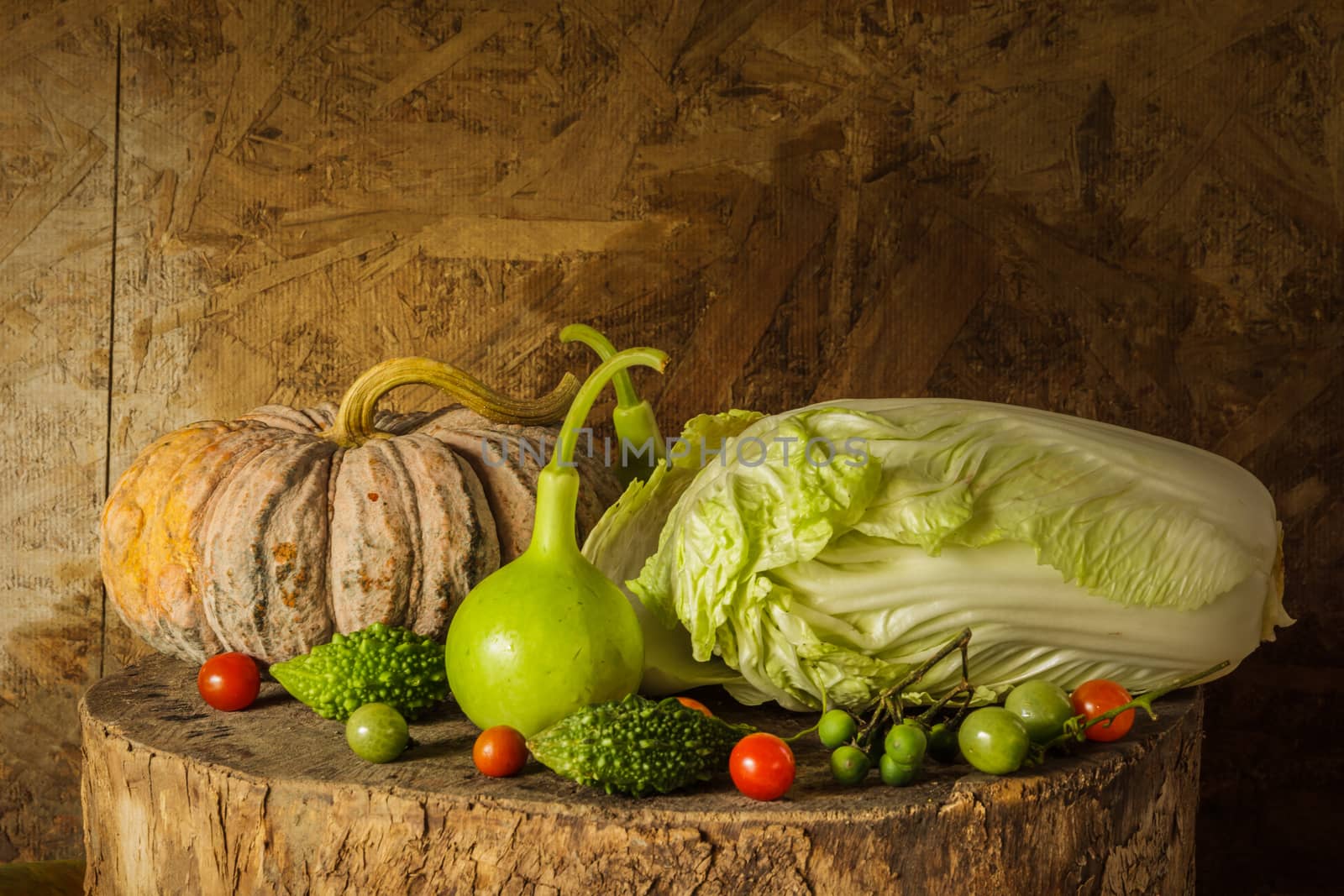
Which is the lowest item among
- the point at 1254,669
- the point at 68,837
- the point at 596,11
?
the point at 68,837

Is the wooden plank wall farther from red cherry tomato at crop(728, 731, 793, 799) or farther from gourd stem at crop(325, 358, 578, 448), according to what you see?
red cherry tomato at crop(728, 731, 793, 799)

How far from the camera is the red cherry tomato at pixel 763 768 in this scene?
4.50ft

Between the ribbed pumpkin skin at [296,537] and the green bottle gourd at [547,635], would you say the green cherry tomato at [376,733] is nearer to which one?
the green bottle gourd at [547,635]

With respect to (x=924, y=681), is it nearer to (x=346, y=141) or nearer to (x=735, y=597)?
(x=735, y=597)

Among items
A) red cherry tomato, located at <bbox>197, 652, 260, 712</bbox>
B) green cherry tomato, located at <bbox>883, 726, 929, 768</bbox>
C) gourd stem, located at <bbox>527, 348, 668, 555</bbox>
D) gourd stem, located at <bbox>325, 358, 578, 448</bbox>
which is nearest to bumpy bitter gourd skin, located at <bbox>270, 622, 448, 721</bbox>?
red cherry tomato, located at <bbox>197, 652, 260, 712</bbox>

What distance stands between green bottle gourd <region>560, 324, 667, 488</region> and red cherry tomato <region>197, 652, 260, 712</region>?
0.73 m

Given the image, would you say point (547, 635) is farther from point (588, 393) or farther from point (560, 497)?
point (588, 393)

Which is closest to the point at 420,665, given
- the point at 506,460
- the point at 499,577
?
the point at 499,577

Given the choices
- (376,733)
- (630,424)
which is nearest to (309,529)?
(376,733)

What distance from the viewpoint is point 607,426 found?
9.27 ft

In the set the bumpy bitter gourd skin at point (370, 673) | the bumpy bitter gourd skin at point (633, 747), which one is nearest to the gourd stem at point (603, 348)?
the bumpy bitter gourd skin at point (370, 673)

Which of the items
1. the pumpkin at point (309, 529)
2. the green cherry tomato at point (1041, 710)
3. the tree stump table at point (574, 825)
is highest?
the pumpkin at point (309, 529)

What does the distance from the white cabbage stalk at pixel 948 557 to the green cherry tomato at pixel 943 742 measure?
11 cm

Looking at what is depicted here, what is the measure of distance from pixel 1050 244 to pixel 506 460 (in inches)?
59.8
